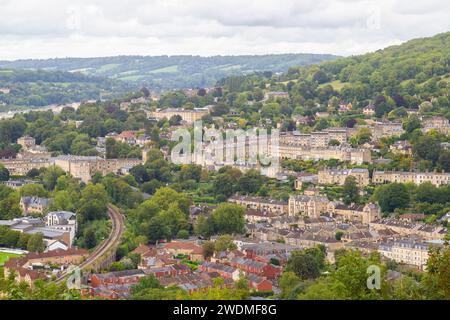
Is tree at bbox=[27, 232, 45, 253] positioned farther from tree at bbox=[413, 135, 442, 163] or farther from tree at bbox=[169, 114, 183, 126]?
tree at bbox=[169, 114, 183, 126]

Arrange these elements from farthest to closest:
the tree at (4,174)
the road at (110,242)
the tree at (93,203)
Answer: the tree at (4,174)
the tree at (93,203)
the road at (110,242)

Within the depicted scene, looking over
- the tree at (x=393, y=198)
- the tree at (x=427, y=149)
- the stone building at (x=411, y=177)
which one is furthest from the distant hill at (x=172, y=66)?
the tree at (x=393, y=198)

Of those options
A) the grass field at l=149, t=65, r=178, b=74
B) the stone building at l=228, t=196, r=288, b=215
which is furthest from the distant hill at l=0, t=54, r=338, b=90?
the stone building at l=228, t=196, r=288, b=215

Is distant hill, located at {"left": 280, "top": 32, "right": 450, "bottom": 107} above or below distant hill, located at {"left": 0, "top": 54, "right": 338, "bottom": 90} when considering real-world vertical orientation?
above

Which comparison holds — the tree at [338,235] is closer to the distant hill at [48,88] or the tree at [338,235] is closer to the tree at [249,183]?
the tree at [249,183]

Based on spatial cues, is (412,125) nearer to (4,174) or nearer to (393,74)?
(393,74)
